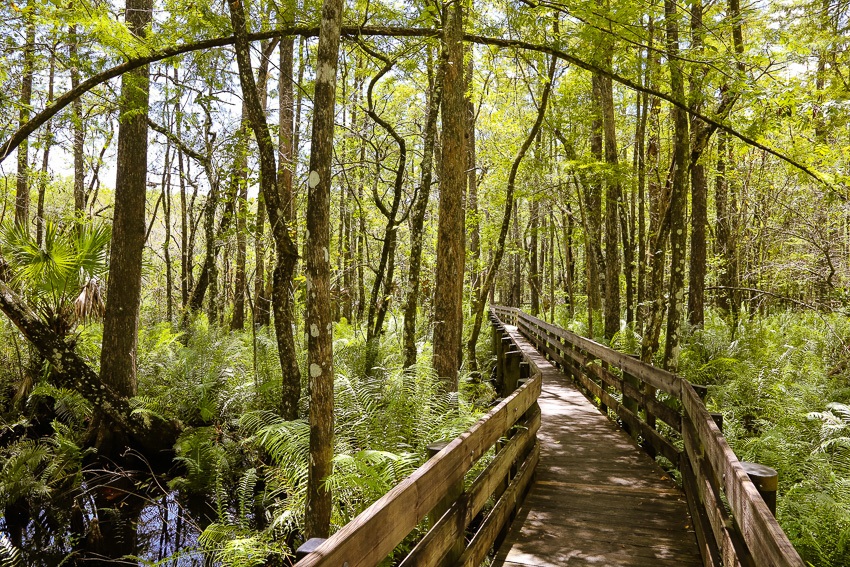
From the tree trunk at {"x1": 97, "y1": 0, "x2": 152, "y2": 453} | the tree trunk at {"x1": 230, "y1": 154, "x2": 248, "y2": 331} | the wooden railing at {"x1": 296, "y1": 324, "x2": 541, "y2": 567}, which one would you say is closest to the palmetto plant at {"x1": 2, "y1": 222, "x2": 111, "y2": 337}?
the tree trunk at {"x1": 97, "y1": 0, "x2": 152, "y2": 453}

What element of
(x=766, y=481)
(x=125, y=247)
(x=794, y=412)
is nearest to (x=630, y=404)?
(x=794, y=412)

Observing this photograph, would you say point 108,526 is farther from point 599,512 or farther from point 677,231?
point 677,231

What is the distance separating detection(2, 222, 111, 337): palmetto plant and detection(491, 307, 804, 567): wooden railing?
8.52 meters

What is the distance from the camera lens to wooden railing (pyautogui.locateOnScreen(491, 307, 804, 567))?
2.27 m

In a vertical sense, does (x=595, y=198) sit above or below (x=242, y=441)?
above

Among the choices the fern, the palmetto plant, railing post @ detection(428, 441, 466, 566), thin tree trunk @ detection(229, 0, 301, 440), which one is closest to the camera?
railing post @ detection(428, 441, 466, 566)

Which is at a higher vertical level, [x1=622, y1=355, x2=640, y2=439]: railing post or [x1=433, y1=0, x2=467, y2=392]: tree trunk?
[x1=433, y1=0, x2=467, y2=392]: tree trunk

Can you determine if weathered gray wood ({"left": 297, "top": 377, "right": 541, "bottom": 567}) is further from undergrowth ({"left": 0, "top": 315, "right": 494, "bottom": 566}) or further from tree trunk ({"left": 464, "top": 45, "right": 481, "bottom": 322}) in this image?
tree trunk ({"left": 464, "top": 45, "right": 481, "bottom": 322})

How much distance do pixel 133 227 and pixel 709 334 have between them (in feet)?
44.6

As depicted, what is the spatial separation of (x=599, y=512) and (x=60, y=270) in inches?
335

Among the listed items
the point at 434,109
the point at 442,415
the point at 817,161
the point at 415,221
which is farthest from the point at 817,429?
the point at 434,109

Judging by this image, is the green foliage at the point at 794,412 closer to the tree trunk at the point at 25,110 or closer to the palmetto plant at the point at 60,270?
the palmetto plant at the point at 60,270

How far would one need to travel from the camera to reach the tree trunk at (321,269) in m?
4.07

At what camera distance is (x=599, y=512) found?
491 centimetres
